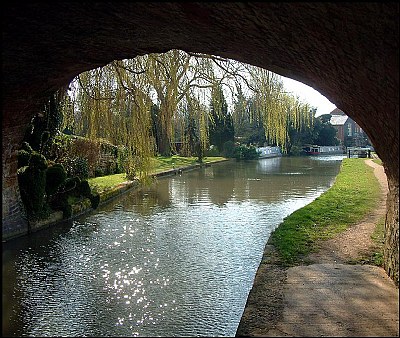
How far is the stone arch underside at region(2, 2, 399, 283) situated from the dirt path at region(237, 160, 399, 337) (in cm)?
A: 51

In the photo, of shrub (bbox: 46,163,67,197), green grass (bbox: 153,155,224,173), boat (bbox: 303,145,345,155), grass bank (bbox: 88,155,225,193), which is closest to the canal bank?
grass bank (bbox: 88,155,225,193)

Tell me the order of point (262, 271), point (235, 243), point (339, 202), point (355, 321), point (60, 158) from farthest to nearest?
point (60, 158), point (339, 202), point (235, 243), point (262, 271), point (355, 321)

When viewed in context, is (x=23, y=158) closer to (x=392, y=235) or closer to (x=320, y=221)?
(x=320, y=221)

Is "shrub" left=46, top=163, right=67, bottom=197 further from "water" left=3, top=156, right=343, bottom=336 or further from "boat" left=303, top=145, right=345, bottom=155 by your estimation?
"boat" left=303, top=145, right=345, bottom=155

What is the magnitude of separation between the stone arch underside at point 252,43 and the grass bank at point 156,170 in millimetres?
7172

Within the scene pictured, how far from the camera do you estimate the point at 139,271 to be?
702 centimetres

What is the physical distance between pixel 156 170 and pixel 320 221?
1423 centimetres

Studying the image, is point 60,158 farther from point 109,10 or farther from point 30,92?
point 109,10

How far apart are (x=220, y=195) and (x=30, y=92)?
10.1 m

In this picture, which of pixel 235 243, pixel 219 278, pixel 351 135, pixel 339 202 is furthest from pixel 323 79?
pixel 351 135

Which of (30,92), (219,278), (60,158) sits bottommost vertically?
(219,278)

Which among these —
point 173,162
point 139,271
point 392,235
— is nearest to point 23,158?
point 139,271

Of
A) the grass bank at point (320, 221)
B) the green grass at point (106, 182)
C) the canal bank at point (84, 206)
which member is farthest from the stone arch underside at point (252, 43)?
the green grass at point (106, 182)

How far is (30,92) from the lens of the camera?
6113mm
